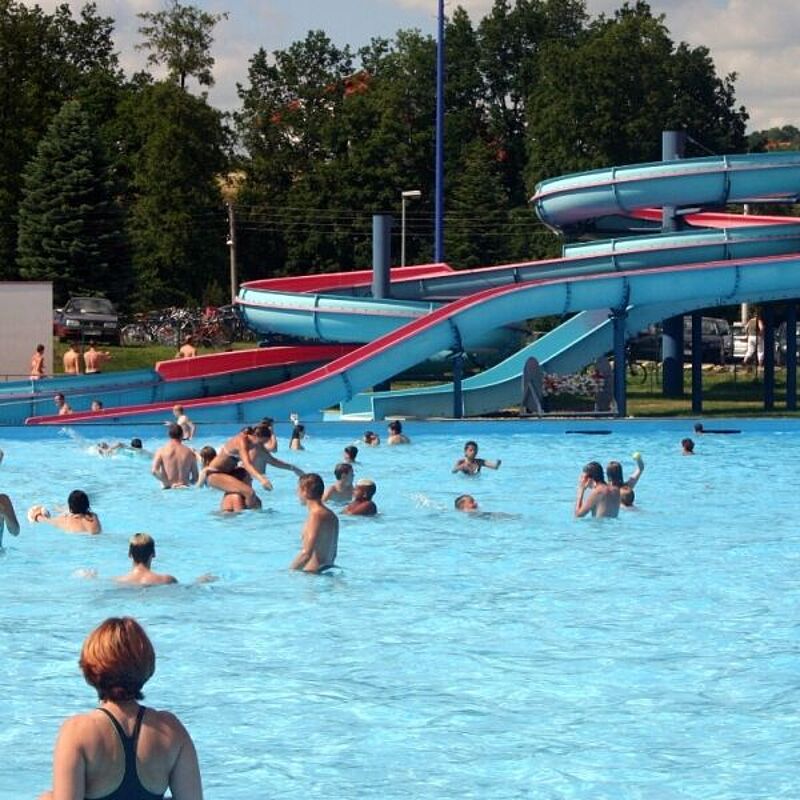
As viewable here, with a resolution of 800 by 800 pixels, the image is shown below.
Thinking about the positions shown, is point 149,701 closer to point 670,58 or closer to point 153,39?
point 153,39

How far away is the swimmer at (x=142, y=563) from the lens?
1127 centimetres

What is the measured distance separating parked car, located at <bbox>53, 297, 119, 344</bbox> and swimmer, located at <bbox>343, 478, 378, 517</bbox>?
26087mm

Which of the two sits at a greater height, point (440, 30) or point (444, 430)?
point (440, 30)

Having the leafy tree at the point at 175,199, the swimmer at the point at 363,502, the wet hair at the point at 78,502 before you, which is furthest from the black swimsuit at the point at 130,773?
the leafy tree at the point at 175,199

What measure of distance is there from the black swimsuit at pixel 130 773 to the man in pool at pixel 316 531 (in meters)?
7.88

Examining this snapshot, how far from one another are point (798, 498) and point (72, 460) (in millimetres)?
10049

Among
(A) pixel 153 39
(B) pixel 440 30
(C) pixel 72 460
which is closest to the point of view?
(C) pixel 72 460

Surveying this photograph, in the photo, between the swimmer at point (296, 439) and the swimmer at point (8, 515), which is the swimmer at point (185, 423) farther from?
the swimmer at point (8, 515)

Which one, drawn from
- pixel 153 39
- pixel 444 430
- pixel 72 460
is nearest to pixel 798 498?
pixel 444 430

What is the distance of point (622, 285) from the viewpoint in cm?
2786

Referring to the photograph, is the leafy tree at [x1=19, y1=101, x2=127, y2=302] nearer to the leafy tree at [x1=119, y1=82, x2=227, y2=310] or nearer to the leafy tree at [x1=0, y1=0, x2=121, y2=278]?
the leafy tree at [x1=0, y1=0, x2=121, y2=278]

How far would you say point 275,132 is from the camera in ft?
207

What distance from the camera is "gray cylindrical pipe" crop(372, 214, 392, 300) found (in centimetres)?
3116

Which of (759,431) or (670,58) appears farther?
(670,58)
